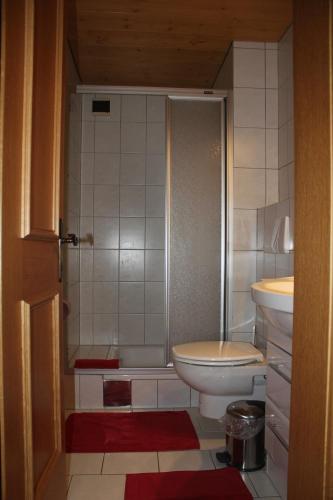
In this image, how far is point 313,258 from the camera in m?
0.70

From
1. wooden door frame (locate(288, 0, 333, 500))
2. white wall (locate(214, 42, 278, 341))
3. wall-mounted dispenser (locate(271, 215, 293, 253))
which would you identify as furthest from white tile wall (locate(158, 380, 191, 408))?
wooden door frame (locate(288, 0, 333, 500))

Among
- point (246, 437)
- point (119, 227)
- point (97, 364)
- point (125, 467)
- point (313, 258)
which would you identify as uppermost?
point (119, 227)

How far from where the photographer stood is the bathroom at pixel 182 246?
2.81 feet

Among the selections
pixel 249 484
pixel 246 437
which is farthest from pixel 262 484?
pixel 246 437

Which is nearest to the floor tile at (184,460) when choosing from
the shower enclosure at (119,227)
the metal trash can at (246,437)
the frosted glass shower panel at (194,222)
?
the metal trash can at (246,437)

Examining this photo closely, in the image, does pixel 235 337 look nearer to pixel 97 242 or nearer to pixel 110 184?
pixel 97 242

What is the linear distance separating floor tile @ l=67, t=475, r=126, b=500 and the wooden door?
42 centimetres

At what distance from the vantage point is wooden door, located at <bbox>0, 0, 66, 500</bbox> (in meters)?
0.74

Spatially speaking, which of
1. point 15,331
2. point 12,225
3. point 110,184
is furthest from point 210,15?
point 15,331

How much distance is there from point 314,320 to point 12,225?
0.62 m

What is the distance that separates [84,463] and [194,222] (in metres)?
1.54

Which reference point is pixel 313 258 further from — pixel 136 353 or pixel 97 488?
pixel 136 353

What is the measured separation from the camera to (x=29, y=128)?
0.85 meters

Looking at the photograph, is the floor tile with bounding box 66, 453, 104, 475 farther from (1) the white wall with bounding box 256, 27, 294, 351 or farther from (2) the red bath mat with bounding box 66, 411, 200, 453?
(1) the white wall with bounding box 256, 27, 294, 351
